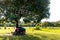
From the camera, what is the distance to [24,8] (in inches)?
1196

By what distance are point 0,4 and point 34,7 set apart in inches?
244

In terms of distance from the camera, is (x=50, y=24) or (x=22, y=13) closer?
(x=22, y=13)

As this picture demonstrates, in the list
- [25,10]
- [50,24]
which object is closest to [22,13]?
[25,10]

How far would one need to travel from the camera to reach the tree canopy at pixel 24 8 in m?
30.0

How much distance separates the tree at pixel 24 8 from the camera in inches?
1180

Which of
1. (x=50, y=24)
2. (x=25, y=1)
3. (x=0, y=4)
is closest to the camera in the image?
(x=25, y=1)

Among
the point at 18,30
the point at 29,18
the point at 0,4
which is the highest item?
the point at 0,4

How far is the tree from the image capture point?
30.0 meters

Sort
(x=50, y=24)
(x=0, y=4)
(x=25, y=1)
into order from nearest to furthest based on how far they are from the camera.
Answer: (x=25, y=1)
(x=0, y=4)
(x=50, y=24)

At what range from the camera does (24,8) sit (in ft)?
99.7

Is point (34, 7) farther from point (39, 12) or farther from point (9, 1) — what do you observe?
point (9, 1)

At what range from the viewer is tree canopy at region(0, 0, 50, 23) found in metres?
30.0

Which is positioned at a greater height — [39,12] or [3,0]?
[3,0]

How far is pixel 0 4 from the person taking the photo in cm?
3145
